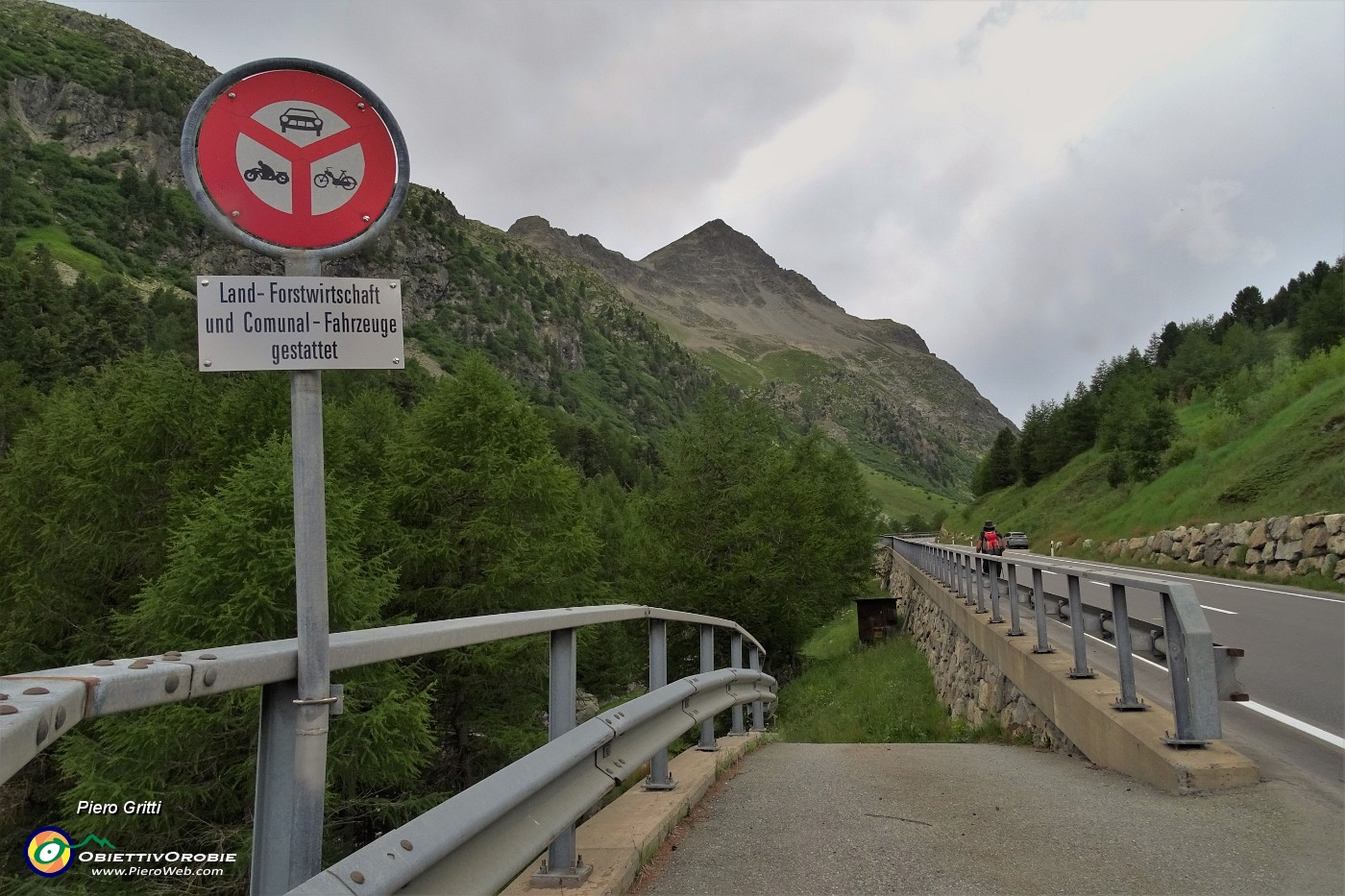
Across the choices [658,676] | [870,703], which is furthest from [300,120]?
[870,703]

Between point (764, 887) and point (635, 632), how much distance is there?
2127 cm

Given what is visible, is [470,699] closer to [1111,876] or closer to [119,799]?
[119,799]

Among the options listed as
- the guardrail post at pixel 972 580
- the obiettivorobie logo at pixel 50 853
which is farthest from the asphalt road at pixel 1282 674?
the obiettivorobie logo at pixel 50 853

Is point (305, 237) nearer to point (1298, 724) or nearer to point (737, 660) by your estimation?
point (737, 660)

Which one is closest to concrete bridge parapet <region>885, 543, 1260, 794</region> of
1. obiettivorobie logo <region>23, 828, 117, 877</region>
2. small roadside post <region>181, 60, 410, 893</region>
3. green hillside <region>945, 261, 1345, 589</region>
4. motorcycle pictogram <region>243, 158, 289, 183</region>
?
small roadside post <region>181, 60, 410, 893</region>

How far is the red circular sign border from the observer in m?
2.71

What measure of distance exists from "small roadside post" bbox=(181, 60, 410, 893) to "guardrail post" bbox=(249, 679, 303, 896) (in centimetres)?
3

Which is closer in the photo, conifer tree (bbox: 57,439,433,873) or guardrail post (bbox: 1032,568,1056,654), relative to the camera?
guardrail post (bbox: 1032,568,1056,654)

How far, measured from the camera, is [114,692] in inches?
63.2

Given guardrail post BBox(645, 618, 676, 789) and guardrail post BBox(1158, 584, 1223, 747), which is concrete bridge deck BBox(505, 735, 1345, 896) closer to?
guardrail post BBox(645, 618, 676, 789)

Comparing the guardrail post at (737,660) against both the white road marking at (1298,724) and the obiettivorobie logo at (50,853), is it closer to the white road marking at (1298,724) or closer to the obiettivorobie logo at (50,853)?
the white road marking at (1298,724)

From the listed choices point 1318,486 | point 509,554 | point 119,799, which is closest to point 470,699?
point 509,554

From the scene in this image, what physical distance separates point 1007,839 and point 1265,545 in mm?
21377

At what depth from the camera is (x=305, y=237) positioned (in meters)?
2.78
